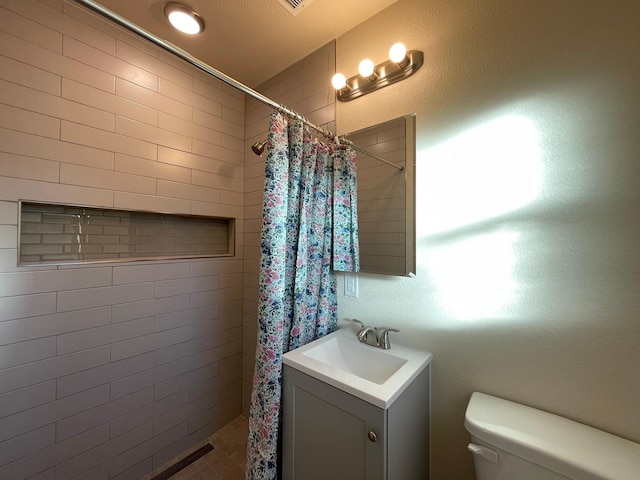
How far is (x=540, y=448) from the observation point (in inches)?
28.8

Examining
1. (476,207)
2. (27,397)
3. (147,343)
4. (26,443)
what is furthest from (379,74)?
(26,443)

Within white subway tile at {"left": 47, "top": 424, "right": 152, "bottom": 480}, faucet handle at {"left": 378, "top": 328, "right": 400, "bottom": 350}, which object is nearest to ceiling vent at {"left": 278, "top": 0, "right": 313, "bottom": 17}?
faucet handle at {"left": 378, "top": 328, "right": 400, "bottom": 350}

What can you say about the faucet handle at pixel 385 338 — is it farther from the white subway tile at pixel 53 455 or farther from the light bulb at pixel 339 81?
the white subway tile at pixel 53 455

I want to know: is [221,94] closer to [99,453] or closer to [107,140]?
[107,140]

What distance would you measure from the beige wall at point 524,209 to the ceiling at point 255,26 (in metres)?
0.29

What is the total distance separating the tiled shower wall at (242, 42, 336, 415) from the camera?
61.6 inches

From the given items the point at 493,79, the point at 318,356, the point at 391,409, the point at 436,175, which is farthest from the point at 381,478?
the point at 493,79

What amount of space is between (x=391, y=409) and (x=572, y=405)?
0.64m

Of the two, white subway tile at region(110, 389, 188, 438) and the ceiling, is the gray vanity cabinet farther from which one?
the ceiling

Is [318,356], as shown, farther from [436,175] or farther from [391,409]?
[436,175]

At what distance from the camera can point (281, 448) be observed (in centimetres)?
117

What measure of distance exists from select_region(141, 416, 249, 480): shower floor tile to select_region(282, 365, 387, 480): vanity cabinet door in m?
0.70

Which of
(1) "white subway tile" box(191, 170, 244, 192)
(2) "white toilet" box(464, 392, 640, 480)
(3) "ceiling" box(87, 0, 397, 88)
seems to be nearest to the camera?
(2) "white toilet" box(464, 392, 640, 480)

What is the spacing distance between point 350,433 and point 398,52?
1.67 meters
